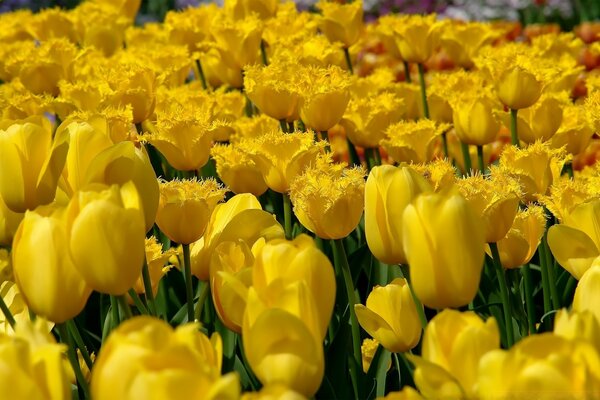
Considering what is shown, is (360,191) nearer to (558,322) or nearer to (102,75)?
(558,322)

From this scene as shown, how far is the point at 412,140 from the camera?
2.51 m

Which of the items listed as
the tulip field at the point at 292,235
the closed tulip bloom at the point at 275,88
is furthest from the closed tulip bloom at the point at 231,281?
the closed tulip bloom at the point at 275,88

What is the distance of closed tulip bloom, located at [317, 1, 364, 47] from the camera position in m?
3.19

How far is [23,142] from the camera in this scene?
149cm

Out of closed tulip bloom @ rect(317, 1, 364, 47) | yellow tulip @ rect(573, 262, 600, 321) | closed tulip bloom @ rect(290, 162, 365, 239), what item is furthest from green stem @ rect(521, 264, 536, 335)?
closed tulip bloom @ rect(317, 1, 364, 47)

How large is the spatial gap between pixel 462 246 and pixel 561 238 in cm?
42

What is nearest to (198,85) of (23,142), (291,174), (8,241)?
(291,174)

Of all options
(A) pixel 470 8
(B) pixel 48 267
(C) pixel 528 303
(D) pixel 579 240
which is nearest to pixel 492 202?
(D) pixel 579 240

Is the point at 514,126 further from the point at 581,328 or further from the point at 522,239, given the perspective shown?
the point at 581,328

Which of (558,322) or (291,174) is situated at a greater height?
(558,322)

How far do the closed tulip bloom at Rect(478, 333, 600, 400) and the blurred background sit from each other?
6.69 m

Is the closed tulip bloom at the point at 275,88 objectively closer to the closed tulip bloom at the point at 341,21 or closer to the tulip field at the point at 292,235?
the tulip field at the point at 292,235

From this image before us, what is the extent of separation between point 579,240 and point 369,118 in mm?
1078

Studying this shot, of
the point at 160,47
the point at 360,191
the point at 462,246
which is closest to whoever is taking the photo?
the point at 462,246
